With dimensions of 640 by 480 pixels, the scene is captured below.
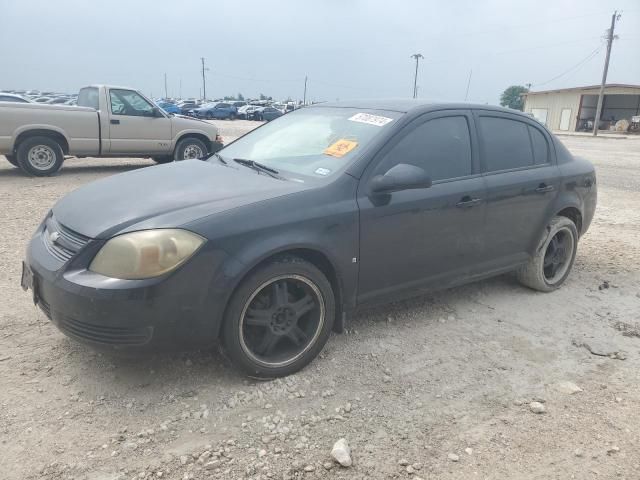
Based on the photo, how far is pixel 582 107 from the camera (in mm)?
47906

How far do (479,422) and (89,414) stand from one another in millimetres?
2088

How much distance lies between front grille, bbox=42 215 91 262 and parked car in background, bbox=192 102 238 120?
40.9m

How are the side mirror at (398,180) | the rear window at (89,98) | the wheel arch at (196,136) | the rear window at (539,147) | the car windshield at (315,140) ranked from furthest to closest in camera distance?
the wheel arch at (196,136) → the rear window at (89,98) → the rear window at (539,147) → the car windshield at (315,140) → the side mirror at (398,180)

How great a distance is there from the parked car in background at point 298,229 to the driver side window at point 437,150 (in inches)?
0.5

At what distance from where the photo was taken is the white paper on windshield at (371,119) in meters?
3.62

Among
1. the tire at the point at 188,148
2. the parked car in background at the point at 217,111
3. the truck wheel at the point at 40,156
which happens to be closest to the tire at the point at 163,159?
the tire at the point at 188,148

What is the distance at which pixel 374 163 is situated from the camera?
3.38 metres

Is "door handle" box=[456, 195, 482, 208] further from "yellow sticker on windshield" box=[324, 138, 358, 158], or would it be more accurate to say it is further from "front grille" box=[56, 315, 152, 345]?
"front grille" box=[56, 315, 152, 345]

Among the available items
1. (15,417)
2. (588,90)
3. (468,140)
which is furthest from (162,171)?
(588,90)

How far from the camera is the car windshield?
3.48 meters

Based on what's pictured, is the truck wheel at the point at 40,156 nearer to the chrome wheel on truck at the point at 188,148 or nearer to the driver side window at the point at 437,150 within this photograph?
the chrome wheel on truck at the point at 188,148

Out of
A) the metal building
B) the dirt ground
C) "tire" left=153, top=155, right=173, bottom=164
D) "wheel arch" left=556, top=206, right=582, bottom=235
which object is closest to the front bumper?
the dirt ground

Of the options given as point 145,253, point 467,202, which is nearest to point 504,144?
point 467,202

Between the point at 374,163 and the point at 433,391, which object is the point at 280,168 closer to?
the point at 374,163
